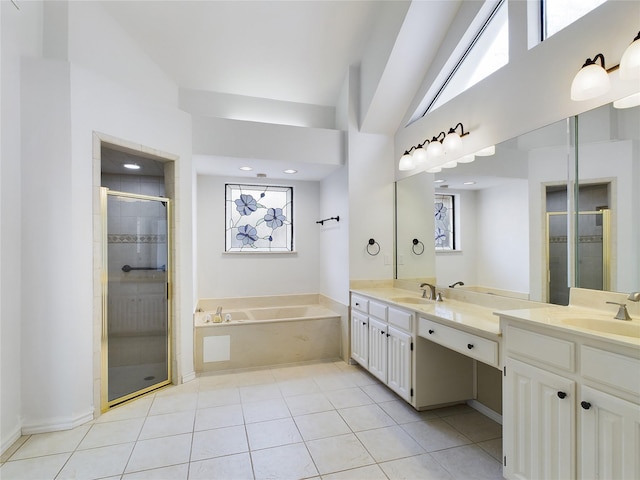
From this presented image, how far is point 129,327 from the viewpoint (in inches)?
119

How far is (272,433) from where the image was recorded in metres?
2.33

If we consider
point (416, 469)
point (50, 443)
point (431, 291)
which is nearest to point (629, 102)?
point (431, 291)

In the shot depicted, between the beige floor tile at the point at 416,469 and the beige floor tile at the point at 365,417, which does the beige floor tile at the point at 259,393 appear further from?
the beige floor tile at the point at 416,469

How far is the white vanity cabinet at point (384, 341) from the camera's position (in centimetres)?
261

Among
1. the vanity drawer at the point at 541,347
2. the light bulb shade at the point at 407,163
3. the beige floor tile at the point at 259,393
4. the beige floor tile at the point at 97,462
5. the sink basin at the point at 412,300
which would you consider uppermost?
the light bulb shade at the point at 407,163

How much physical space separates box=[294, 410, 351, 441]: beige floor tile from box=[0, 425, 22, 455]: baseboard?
185 cm

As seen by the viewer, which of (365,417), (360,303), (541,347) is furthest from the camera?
(360,303)

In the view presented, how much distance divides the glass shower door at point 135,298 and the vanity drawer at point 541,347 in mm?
2845

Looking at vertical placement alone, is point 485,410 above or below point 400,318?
below

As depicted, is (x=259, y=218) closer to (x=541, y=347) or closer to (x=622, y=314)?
(x=541, y=347)

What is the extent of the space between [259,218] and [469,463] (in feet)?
11.3

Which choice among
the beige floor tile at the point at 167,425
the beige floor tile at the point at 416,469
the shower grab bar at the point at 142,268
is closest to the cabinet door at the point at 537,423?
the beige floor tile at the point at 416,469

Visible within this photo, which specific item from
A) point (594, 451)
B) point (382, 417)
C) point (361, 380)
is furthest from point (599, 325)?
point (361, 380)

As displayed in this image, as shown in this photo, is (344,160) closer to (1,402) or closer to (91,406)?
(91,406)
